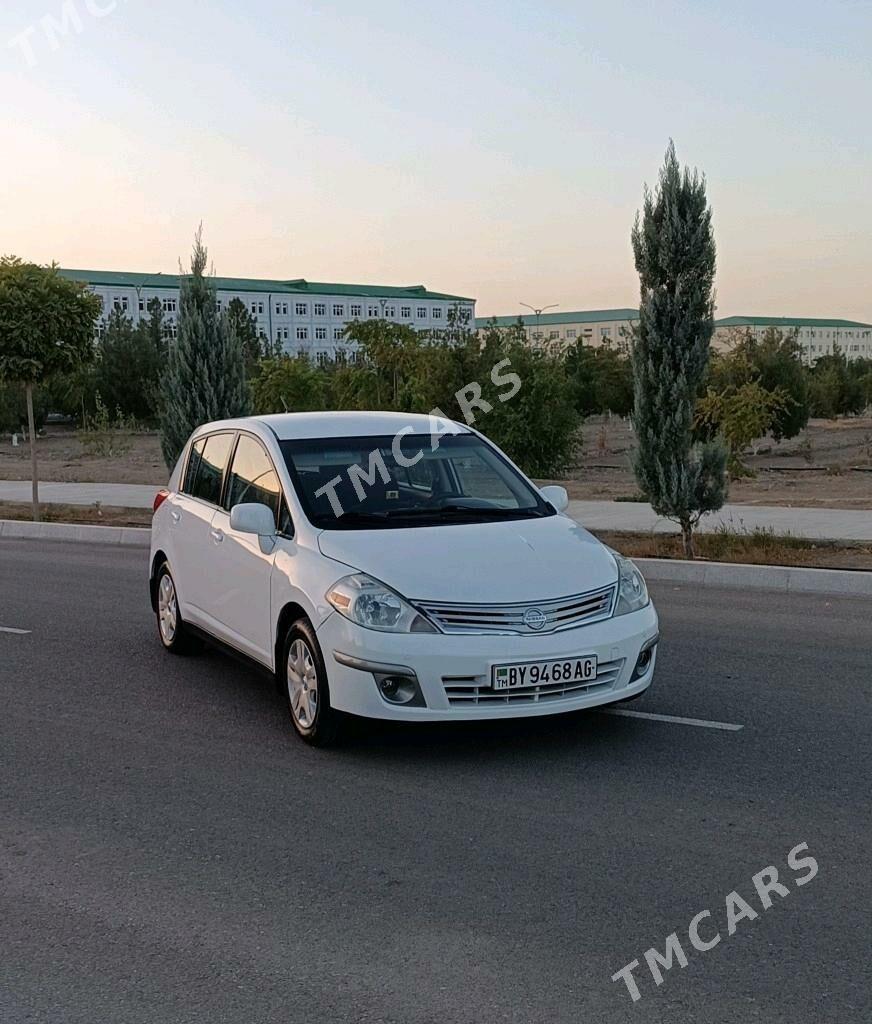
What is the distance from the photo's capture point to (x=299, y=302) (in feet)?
465

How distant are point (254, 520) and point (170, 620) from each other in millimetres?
2302

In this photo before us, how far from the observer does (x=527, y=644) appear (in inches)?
225

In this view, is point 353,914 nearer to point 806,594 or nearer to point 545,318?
point 806,594

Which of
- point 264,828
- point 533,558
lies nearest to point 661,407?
point 533,558

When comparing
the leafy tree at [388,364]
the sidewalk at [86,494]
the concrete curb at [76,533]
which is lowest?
the concrete curb at [76,533]

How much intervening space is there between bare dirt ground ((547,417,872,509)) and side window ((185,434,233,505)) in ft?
22.1

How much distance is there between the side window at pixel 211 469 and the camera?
7.91 m

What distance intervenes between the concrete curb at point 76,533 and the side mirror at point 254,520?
10.2 m

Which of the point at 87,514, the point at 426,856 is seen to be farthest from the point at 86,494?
the point at 426,856

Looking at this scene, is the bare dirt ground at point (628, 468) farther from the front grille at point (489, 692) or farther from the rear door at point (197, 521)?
the front grille at point (489, 692)

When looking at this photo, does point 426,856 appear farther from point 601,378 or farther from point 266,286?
point 266,286

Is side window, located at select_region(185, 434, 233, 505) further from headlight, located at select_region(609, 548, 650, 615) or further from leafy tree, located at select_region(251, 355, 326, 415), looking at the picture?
leafy tree, located at select_region(251, 355, 326, 415)

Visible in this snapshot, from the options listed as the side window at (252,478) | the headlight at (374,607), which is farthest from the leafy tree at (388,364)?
the headlight at (374,607)

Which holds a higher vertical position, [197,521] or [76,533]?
[197,521]
